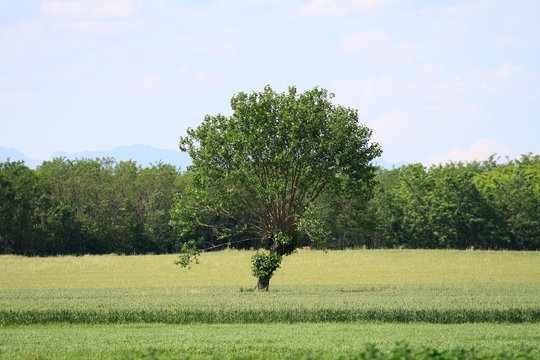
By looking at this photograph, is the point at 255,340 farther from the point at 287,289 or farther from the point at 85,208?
the point at 85,208

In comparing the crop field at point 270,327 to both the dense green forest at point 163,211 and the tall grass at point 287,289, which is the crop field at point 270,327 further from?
the dense green forest at point 163,211

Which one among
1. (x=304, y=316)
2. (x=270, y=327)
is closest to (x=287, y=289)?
(x=304, y=316)

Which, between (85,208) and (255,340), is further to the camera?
(85,208)

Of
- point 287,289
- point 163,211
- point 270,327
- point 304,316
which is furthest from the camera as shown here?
point 163,211

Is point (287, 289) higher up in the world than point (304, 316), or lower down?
lower down

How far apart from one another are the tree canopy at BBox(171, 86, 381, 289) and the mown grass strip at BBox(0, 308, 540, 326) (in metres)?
11.0

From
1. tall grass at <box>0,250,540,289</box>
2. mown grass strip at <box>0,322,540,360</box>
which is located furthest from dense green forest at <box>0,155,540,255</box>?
mown grass strip at <box>0,322,540,360</box>

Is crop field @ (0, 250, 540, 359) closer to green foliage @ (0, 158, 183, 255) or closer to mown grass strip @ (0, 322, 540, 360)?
mown grass strip @ (0, 322, 540, 360)

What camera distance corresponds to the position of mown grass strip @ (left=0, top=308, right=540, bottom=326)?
24938mm

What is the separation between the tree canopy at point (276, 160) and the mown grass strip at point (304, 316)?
36.0 feet

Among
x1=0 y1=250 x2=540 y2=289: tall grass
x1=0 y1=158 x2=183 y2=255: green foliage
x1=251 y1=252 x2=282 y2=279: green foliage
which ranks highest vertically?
x1=0 y1=158 x2=183 y2=255: green foliage

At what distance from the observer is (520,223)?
8944cm

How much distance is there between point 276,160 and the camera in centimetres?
3584

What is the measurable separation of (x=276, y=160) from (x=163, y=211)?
54.1m
